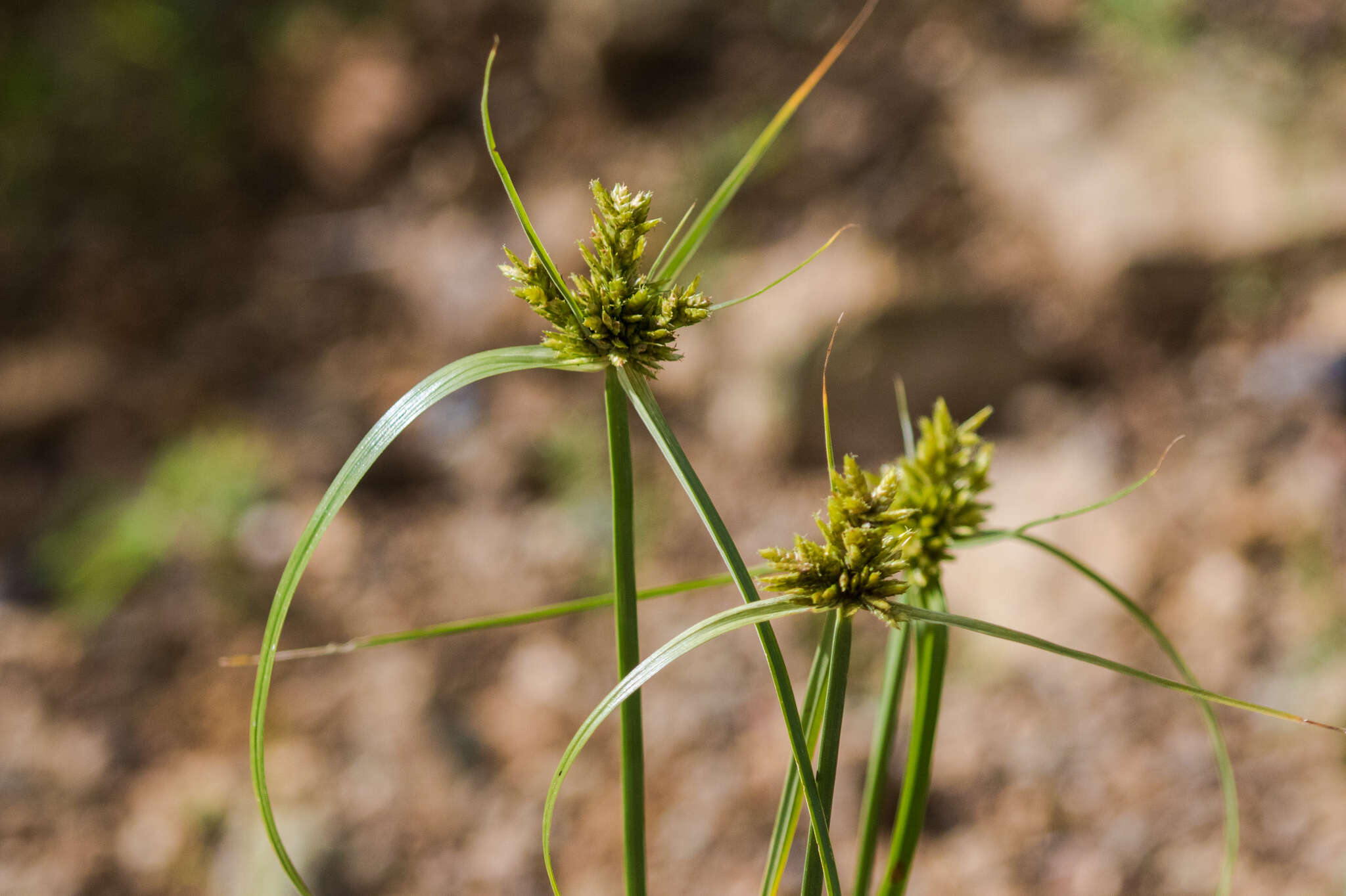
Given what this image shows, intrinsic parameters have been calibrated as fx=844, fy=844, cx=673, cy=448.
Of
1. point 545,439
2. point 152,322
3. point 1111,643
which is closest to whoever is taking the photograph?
point 1111,643

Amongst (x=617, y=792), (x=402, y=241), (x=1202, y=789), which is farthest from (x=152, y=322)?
(x=1202, y=789)

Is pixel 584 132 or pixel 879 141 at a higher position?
pixel 584 132

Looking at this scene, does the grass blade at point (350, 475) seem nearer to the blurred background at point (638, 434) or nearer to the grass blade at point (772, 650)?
the grass blade at point (772, 650)

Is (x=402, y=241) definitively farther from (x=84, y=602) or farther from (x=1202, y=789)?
(x=1202, y=789)

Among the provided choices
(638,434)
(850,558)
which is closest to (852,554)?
(850,558)

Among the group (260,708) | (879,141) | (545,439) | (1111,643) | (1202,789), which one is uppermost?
(879,141)

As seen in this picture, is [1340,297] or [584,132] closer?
[1340,297]

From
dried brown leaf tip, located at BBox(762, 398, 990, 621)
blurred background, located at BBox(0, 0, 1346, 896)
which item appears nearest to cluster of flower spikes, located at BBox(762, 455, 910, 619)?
dried brown leaf tip, located at BBox(762, 398, 990, 621)

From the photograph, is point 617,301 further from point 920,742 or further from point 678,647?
point 920,742
